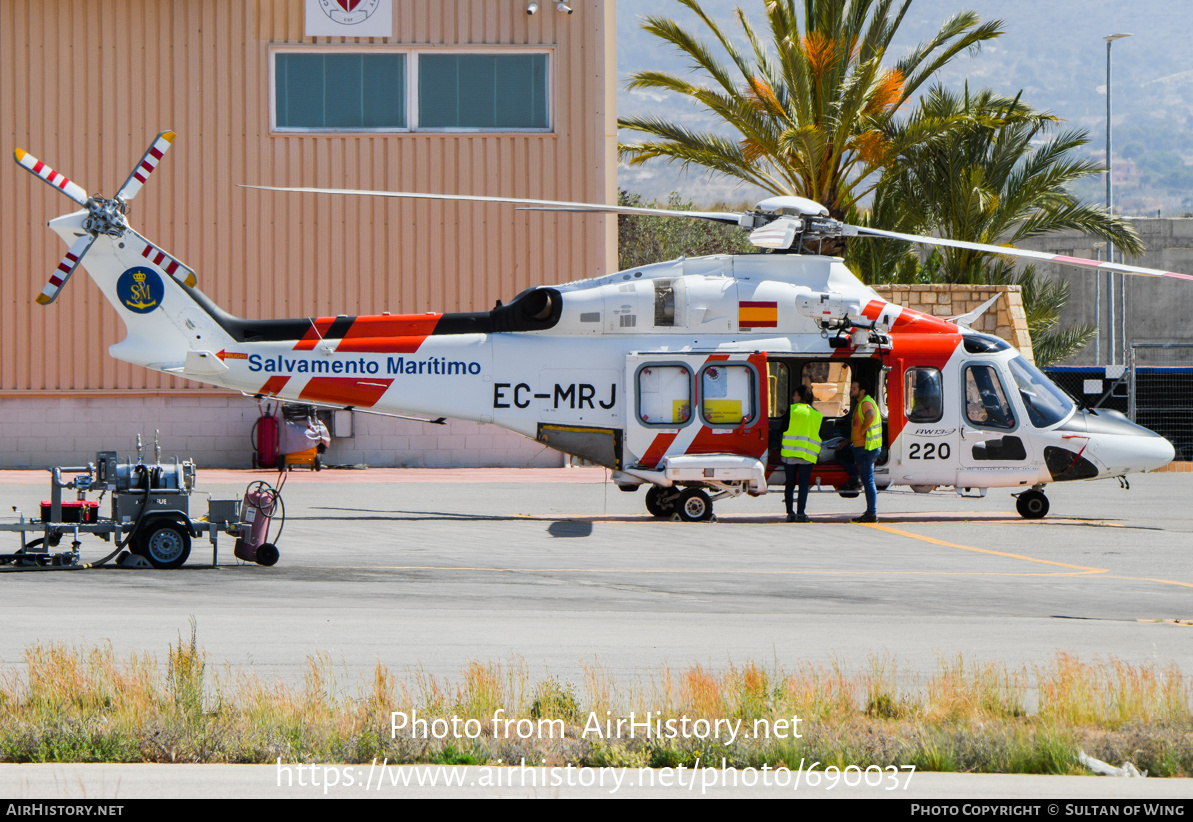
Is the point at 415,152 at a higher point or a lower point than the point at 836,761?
higher

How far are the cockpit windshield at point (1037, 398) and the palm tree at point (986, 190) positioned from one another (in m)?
11.1

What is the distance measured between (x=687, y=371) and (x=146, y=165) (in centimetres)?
699

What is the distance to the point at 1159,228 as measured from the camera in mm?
44406

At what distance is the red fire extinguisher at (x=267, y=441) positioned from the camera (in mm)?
25016

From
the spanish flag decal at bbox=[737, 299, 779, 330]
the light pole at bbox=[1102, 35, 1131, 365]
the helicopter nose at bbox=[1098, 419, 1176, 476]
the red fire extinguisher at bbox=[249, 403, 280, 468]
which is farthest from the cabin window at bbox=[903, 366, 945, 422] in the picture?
the light pole at bbox=[1102, 35, 1131, 365]

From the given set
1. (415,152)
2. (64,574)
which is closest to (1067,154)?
(415,152)

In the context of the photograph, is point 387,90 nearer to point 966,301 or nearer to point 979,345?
point 966,301

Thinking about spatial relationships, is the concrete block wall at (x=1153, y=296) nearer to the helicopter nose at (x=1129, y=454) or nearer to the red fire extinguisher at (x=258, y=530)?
the helicopter nose at (x=1129, y=454)

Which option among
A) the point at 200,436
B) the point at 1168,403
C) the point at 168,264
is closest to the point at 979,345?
the point at 168,264

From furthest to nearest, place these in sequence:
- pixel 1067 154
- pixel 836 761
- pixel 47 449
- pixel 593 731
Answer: pixel 1067 154
pixel 47 449
pixel 593 731
pixel 836 761

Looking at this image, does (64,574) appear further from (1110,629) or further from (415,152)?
(415,152)

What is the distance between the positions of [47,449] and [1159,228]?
121 feet

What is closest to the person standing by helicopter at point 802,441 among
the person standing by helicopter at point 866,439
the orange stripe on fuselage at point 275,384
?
the person standing by helicopter at point 866,439

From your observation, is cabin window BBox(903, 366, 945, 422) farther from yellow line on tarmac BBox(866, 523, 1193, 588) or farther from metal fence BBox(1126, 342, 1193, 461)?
metal fence BBox(1126, 342, 1193, 461)
